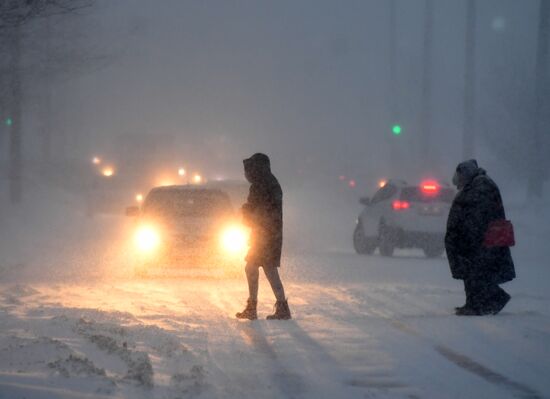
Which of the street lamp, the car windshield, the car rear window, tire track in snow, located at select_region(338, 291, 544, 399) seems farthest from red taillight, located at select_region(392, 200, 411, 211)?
the street lamp

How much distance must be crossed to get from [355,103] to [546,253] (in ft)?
293

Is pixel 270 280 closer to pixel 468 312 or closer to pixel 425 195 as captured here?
pixel 468 312

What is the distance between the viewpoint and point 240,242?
15039mm

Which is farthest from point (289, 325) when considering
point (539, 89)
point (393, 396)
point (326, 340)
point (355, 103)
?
point (355, 103)

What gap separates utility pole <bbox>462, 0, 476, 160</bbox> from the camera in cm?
3519

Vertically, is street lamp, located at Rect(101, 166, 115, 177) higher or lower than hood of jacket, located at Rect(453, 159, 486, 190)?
higher

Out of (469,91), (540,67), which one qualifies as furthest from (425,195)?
(469,91)

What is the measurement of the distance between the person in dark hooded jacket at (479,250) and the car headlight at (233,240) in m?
5.35

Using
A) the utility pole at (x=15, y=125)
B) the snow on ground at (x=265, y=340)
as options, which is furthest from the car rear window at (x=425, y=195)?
the utility pole at (x=15, y=125)

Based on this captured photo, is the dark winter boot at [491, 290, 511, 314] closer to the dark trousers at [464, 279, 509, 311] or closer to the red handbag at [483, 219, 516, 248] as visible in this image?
the dark trousers at [464, 279, 509, 311]

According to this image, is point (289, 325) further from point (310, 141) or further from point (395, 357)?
point (310, 141)

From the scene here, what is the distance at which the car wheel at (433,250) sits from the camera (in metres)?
21.1

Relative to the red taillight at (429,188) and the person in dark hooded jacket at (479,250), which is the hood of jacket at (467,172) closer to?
the person in dark hooded jacket at (479,250)

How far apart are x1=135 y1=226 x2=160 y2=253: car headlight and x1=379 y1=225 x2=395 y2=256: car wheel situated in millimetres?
7669
